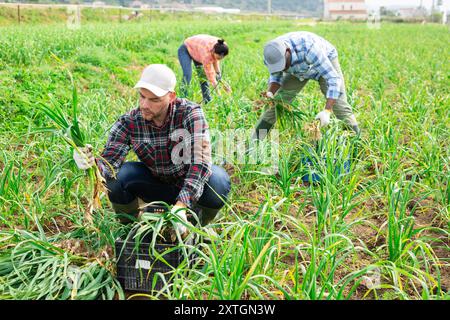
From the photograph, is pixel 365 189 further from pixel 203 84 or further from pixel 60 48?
pixel 60 48

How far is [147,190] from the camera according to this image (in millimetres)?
2865

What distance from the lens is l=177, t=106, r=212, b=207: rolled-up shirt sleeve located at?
2.55m

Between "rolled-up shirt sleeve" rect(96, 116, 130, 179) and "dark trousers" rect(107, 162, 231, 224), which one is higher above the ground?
"rolled-up shirt sleeve" rect(96, 116, 130, 179)

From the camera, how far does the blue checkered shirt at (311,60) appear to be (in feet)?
12.3

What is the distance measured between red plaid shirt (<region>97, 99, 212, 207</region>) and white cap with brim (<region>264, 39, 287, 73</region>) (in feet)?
3.68

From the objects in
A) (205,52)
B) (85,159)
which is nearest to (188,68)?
(205,52)

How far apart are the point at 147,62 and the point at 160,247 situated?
778 cm

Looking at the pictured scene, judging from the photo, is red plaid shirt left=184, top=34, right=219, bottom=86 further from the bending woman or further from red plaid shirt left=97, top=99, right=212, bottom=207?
red plaid shirt left=97, top=99, right=212, bottom=207

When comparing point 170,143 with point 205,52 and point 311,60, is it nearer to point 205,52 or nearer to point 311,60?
point 311,60

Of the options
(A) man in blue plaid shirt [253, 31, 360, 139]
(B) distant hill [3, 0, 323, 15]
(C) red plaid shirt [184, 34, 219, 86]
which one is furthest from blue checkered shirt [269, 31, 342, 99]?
(B) distant hill [3, 0, 323, 15]

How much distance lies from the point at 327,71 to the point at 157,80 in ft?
5.67

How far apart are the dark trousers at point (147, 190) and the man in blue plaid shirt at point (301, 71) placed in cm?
120

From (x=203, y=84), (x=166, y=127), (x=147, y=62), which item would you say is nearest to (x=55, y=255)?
(x=166, y=127)

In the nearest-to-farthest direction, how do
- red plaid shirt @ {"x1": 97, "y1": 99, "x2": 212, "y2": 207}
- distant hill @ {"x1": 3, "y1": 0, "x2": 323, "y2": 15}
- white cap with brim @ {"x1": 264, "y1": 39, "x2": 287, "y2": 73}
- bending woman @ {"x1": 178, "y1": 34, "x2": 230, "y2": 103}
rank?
1. red plaid shirt @ {"x1": 97, "y1": 99, "x2": 212, "y2": 207}
2. white cap with brim @ {"x1": 264, "y1": 39, "x2": 287, "y2": 73}
3. bending woman @ {"x1": 178, "y1": 34, "x2": 230, "y2": 103}
4. distant hill @ {"x1": 3, "y1": 0, "x2": 323, "y2": 15}
